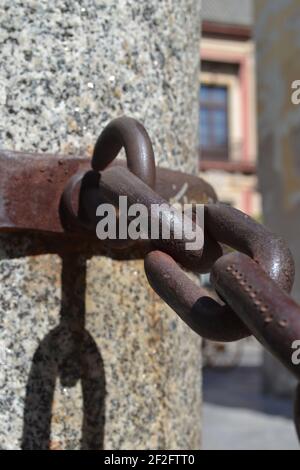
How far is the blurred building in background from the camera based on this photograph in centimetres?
1595

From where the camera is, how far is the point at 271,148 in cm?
616

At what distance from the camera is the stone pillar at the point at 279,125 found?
5.69m

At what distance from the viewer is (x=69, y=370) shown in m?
0.66

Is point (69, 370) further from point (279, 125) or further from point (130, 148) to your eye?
point (279, 125)

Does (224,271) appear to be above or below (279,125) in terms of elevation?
below

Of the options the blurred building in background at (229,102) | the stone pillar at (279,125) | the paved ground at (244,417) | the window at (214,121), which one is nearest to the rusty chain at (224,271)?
the paved ground at (244,417)

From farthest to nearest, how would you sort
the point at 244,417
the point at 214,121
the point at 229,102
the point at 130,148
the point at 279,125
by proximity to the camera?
the point at 229,102, the point at 214,121, the point at 279,125, the point at 244,417, the point at 130,148

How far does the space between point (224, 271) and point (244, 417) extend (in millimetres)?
4559

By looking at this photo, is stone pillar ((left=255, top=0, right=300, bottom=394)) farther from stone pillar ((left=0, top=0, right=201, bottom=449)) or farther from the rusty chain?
the rusty chain

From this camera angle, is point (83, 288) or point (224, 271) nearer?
point (224, 271)

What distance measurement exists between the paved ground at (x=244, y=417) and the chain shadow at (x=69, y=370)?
2.94 metres

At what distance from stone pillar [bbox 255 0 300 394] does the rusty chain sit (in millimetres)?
5045

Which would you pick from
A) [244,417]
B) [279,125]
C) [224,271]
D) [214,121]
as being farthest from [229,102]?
[224,271]

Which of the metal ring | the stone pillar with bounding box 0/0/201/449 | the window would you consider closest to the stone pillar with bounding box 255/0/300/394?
the stone pillar with bounding box 0/0/201/449
